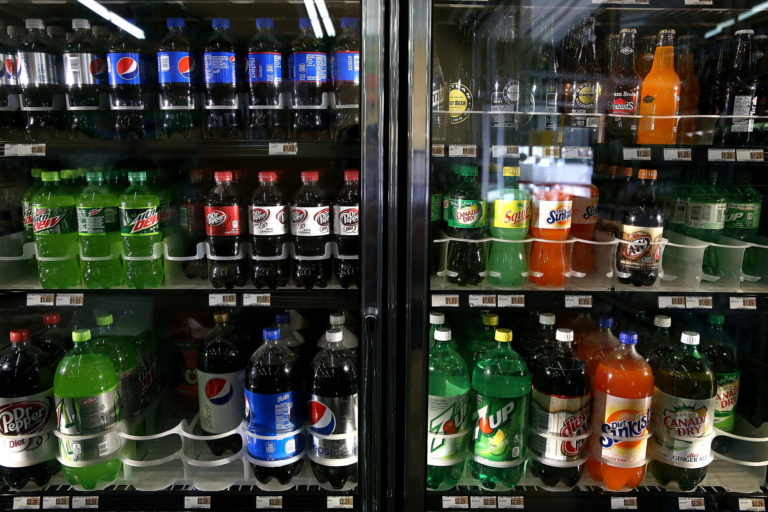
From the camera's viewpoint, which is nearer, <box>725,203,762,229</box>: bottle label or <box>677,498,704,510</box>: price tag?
<box>677,498,704,510</box>: price tag

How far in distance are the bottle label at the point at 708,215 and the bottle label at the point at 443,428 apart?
1014 millimetres

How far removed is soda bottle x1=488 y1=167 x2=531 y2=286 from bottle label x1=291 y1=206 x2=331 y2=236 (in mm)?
556

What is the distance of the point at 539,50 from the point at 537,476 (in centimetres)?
150

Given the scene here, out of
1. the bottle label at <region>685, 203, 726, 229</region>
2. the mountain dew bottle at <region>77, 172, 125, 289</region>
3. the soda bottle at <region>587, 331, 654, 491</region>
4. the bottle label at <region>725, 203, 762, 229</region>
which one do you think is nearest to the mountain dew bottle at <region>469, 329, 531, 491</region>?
the soda bottle at <region>587, 331, 654, 491</region>

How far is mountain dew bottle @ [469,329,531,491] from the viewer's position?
57.8 inches

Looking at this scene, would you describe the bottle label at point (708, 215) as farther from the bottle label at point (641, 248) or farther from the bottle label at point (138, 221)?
the bottle label at point (138, 221)

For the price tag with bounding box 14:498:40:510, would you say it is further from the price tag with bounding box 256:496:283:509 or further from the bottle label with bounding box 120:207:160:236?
the bottle label with bounding box 120:207:160:236

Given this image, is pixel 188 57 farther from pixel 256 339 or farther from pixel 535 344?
pixel 535 344

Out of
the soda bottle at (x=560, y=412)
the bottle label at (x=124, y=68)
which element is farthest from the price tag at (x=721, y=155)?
the bottle label at (x=124, y=68)

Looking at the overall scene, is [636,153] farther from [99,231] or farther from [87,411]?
[87,411]

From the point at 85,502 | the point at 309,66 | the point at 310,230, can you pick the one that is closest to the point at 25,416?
the point at 85,502

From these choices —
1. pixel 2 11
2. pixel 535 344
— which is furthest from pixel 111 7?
pixel 535 344

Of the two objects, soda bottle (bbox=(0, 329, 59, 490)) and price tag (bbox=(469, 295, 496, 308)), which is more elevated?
price tag (bbox=(469, 295, 496, 308))

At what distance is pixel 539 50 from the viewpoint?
1.75m
